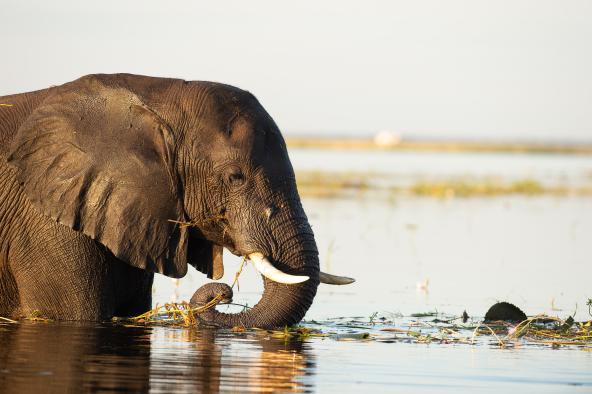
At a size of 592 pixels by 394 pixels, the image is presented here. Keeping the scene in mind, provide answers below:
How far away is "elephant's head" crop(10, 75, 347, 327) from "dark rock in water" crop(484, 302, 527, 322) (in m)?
2.05

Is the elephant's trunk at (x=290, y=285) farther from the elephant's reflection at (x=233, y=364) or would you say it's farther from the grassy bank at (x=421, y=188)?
the grassy bank at (x=421, y=188)

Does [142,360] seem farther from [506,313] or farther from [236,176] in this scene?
[506,313]

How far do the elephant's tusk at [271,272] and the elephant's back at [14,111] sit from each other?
2.19 meters

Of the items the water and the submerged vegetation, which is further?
the submerged vegetation

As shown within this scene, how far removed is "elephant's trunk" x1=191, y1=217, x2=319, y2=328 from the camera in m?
10.5

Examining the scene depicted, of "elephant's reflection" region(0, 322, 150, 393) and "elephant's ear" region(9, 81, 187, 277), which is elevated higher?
"elephant's ear" region(9, 81, 187, 277)

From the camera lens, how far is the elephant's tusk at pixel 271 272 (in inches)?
404

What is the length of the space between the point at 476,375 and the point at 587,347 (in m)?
2.03

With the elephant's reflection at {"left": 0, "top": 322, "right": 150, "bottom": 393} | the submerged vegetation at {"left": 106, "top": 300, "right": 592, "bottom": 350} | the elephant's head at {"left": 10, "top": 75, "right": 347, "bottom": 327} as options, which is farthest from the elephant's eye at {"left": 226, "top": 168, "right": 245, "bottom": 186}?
the elephant's reflection at {"left": 0, "top": 322, "right": 150, "bottom": 393}

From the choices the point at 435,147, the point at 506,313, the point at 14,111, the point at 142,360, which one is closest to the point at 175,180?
the point at 14,111

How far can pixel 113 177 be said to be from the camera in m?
10.7

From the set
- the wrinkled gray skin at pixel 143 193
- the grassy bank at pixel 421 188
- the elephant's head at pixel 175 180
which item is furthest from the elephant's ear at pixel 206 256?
the grassy bank at pixel 421 188

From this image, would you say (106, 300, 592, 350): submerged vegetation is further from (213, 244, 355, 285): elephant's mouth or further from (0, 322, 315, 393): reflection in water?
(213, 244, 355, 285): elephant's mouth

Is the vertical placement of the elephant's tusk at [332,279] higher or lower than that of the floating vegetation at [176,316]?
higher
